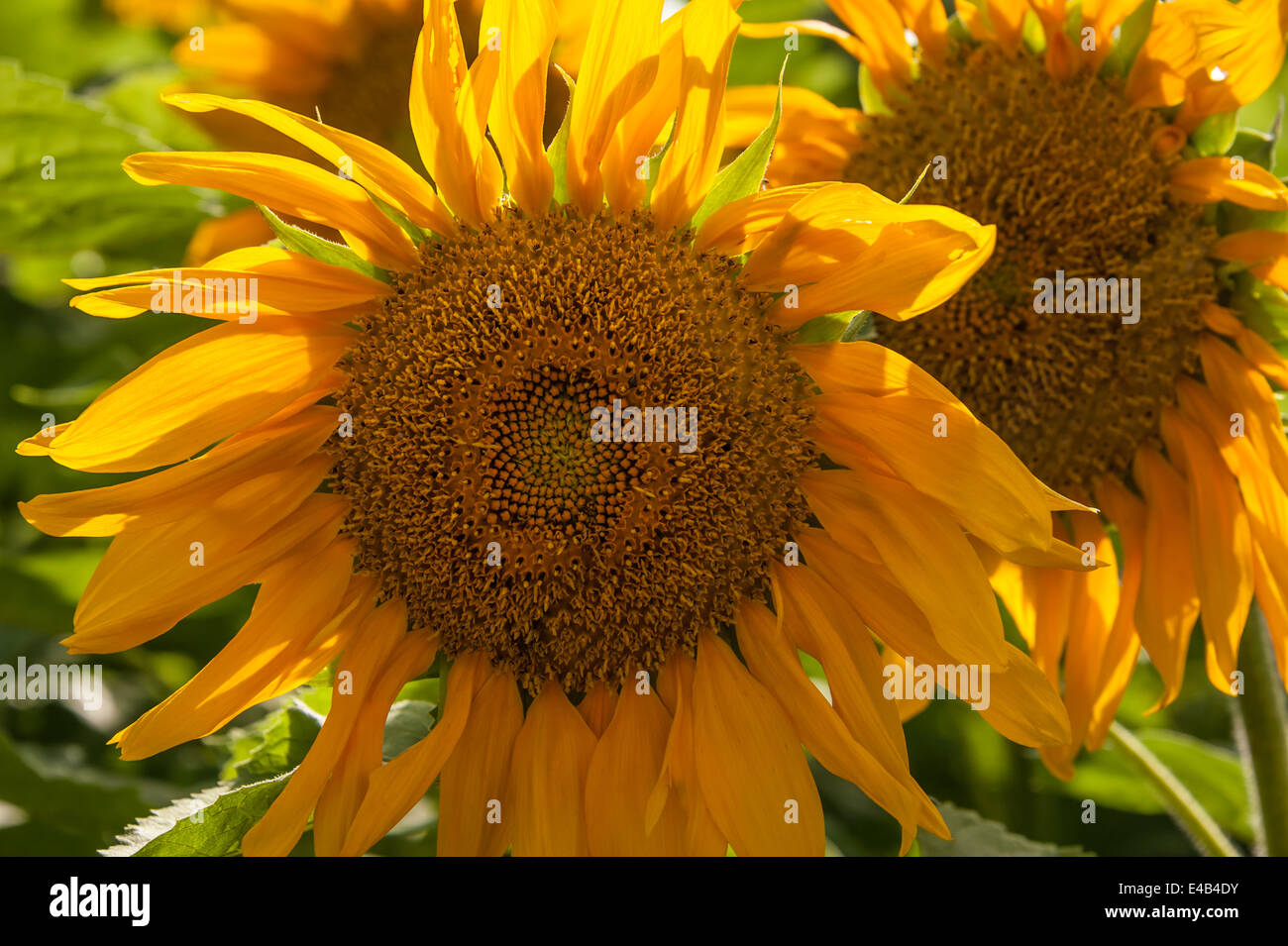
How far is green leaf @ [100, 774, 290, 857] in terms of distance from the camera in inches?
65.2

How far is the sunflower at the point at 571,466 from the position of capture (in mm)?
1664

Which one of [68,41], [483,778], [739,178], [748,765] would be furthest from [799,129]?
[68,41]

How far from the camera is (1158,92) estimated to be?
75.8 inches

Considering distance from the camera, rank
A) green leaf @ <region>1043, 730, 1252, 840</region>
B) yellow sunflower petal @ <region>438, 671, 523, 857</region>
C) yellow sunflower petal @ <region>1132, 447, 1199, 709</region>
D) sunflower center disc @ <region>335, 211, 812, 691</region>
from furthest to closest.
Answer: green leaf @ <region>1043, 730, 1252, 840</region> < yellow sunflower petal @ <region>1132, 447, 1199, 709</region> < yellow sunflower petal @ <region>438, 671, 523, 857</region> < sunflower center disc @ <region>335, 211, 812, 691</region>

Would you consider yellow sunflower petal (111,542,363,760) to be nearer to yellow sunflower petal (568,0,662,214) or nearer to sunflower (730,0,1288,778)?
yellow sunflower petal (568,0,662,214)

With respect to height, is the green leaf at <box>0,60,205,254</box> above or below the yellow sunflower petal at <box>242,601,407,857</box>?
above

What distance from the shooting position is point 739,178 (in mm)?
1729

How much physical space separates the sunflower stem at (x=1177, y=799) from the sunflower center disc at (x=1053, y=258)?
1.71ft

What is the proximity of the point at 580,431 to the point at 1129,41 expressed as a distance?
1.07 meters

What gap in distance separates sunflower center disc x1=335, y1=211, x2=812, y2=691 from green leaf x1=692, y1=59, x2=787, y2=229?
75mm

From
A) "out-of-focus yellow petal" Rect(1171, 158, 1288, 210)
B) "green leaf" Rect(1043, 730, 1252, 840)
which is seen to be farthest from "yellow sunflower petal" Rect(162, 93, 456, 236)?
"green leaf" Rect(1043, 730, 1252, 840)

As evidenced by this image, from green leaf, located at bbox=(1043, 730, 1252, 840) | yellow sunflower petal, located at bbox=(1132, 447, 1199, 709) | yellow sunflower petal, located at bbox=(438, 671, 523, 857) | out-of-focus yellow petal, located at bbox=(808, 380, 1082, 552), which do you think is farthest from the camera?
green leaf, located at bbox=(1043, 730, 1252, 840)
